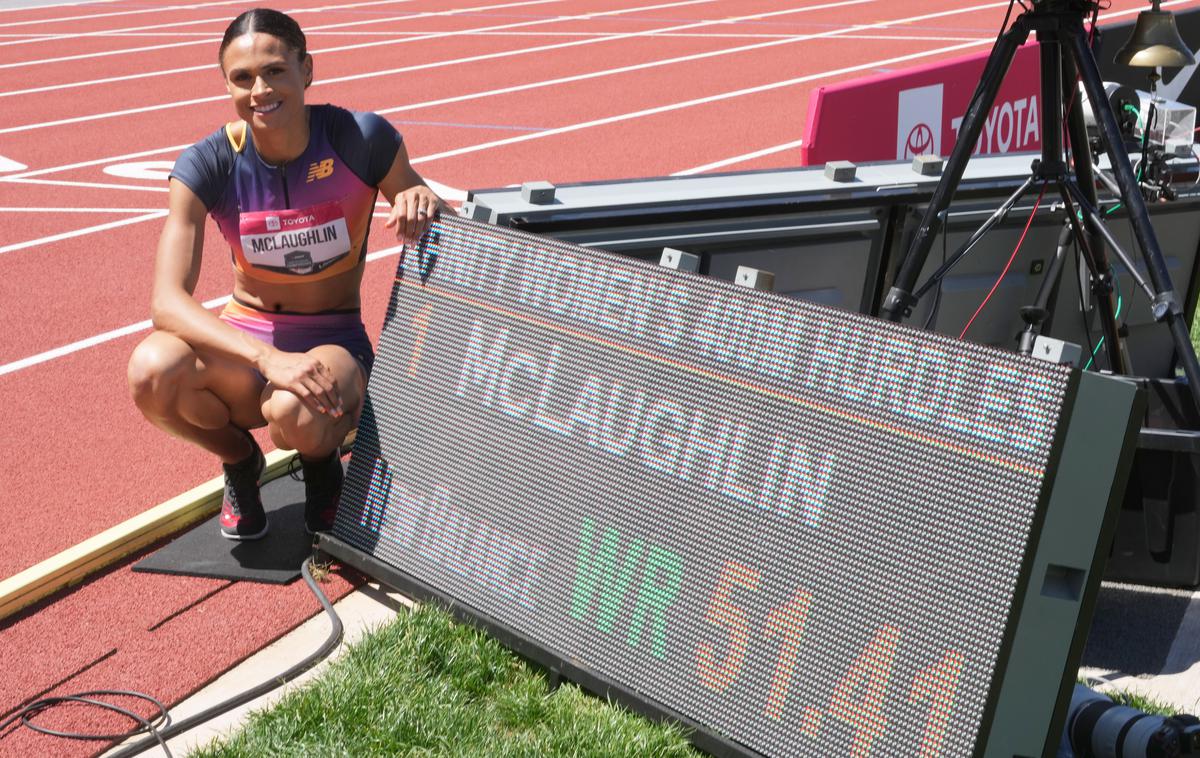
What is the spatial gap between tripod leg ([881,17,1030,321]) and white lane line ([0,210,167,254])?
5798mm

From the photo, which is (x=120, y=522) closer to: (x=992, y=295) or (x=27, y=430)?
(x=27, y=430)

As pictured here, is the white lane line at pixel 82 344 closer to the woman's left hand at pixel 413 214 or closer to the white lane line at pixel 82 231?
the white lane line at pixel 82 231

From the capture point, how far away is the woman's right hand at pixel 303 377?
3.51 metres

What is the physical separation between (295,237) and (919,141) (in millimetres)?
3947

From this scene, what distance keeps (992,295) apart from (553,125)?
7453 millimetres

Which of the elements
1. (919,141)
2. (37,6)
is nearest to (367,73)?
(37,6)

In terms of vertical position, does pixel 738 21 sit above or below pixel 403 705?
above

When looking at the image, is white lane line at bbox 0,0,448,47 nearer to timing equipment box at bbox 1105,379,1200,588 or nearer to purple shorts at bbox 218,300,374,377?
purple shorts at bbox 218,300,374,377

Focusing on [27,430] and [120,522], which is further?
[27,430]

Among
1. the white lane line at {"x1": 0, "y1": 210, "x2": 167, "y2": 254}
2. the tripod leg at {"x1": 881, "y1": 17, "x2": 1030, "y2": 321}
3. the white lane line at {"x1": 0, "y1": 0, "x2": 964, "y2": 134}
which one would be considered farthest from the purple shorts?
the white lane line at {"x1": 0, "y1": 0, "x2": 964, "y2": 134}

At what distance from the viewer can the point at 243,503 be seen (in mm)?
3957

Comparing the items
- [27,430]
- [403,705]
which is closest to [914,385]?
[403,705]

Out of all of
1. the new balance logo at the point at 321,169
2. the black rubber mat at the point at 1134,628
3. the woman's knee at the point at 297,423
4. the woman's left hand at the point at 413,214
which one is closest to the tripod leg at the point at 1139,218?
the black rubber mat at the point at 1134,628

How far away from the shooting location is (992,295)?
15.1ft
